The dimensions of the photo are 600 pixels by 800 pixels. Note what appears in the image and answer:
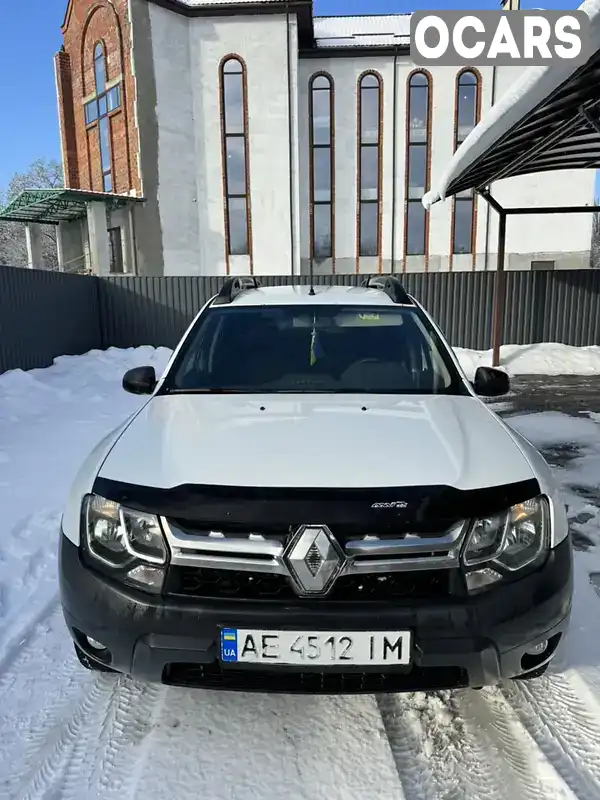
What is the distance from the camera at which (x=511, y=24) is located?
7004 millimetres

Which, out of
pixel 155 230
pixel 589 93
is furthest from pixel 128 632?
pixel 155 230

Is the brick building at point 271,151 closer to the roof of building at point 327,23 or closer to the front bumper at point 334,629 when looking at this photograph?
the roof of building at point 327,23

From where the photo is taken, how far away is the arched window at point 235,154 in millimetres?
20125

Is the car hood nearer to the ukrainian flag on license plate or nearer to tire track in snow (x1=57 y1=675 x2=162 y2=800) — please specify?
the ukrainian flag on license plate

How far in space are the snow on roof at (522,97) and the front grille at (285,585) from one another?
13.9 feet

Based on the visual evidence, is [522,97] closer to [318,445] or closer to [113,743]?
[318,445]

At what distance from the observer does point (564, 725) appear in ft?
6.57

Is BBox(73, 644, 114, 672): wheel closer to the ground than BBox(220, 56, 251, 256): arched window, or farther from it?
closer to the ground

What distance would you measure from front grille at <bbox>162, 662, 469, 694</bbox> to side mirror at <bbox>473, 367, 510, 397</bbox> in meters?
1.67

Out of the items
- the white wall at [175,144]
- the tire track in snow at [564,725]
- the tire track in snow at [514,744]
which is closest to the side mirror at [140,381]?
the tire track in snow at [514,744]

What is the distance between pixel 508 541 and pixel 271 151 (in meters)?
21.1

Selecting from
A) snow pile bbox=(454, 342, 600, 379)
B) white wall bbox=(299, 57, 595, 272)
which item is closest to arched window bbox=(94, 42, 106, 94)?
white wall bbox=(299, 57, 595, 272)

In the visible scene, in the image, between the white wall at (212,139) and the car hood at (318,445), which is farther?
the white wall at (212,139)
